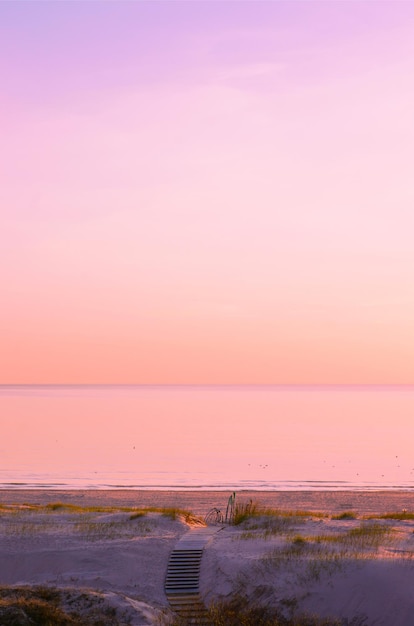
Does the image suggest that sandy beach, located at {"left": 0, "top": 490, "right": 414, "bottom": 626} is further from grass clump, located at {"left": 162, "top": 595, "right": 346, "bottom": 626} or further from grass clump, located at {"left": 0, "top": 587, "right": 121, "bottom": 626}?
grass clump, located at {"left": 162, "top": 595, "right": 346, "bottom": 626}

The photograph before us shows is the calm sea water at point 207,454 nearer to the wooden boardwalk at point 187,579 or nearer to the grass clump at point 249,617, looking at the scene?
the wooden boardwalk at point 187,579

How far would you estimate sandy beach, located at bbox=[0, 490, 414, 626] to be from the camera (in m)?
18.6

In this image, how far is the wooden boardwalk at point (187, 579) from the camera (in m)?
18.4

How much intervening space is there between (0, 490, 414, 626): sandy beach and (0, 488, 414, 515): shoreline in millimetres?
12888

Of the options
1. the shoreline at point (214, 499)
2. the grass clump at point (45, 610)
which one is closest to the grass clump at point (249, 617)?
the grass clump at point (45, 610)

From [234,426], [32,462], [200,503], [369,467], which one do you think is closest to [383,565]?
[200,503]

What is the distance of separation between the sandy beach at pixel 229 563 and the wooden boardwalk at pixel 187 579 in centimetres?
22

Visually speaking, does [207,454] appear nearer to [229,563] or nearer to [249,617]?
[229,563]

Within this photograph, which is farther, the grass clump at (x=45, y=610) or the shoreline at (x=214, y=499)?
the shoreline at (x=214, y=499)

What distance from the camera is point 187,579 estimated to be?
20.7 metres

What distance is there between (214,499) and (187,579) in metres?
25.2

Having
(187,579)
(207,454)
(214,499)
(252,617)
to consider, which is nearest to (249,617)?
(252,617)

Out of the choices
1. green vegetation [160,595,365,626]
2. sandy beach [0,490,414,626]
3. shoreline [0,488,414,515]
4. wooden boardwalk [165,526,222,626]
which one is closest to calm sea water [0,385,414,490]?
shoreline [0,488,414,515]

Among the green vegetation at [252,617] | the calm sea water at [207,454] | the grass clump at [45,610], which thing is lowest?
the calm sea water at [207,454]
